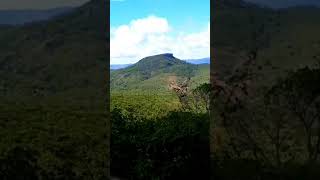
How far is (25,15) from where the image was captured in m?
4.64

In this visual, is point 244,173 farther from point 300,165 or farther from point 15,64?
point 15,64

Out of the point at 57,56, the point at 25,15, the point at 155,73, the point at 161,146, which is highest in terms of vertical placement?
the point at 25,15

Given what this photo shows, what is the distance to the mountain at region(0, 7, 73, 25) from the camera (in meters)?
4.62

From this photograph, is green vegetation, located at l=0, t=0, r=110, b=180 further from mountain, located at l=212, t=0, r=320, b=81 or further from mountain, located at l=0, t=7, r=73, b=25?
mountain, located at l=212, t=0, r=320, b=81

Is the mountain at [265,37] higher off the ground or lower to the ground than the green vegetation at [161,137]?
higher

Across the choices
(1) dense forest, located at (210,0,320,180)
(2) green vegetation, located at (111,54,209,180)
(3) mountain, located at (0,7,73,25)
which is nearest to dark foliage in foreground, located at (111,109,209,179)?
(2) green vegetation, located at (111,54,209,180)

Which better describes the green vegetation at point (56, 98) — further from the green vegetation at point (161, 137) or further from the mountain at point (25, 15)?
the green vegetation at point (161, 137)

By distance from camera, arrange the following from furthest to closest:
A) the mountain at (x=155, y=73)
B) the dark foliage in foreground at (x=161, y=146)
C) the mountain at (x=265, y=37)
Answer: the mountain at (x=155, y=73) < the dark foliage in foreground at (x=161, y=146) < the mountain at (x=265, y=37)

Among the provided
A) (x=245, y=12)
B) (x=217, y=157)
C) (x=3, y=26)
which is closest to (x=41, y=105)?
(x=3, y=26)

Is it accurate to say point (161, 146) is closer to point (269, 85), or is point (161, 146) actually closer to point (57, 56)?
point (269, 85)

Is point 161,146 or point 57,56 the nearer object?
point 57,56

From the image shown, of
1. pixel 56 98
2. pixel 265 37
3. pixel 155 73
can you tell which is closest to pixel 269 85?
pixel 265 37

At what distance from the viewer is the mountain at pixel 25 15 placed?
4.62m

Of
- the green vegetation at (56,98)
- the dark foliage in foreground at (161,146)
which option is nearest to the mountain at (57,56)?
the green vegetation at (56,98)
